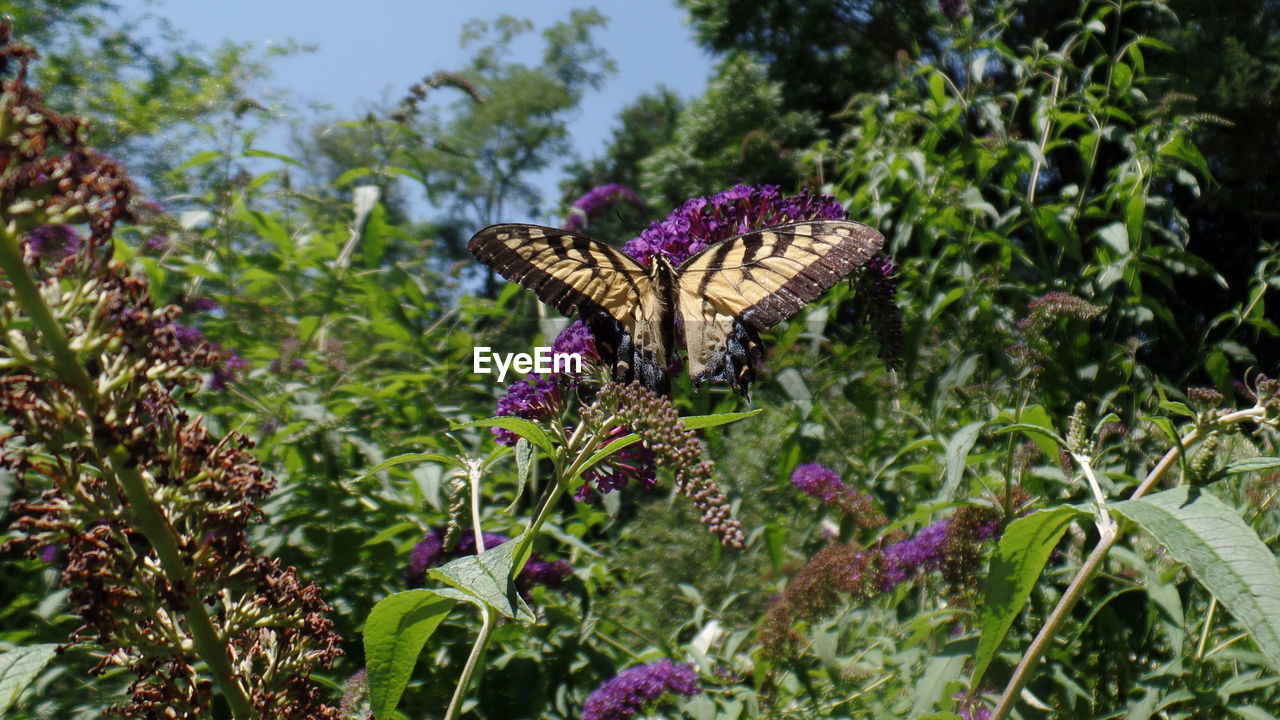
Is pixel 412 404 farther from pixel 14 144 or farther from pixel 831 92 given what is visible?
pixel 831 92

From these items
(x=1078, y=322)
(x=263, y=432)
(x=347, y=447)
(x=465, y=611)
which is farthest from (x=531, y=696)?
(x=1078, y=322)

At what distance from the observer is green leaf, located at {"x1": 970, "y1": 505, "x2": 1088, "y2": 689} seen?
92 cm

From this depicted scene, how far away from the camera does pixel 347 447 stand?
2598 millimetres

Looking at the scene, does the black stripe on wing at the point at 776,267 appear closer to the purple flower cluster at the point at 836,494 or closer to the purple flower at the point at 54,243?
the purple flower cluster at the point at 836,494

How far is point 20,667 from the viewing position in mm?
734

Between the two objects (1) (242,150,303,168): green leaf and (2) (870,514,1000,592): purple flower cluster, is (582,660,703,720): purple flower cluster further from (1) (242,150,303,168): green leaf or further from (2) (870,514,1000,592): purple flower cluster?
(1) (242,150,303,168): green leaf

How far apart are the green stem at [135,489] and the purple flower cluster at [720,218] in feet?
4.30

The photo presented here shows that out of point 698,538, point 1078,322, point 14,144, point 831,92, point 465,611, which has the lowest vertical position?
point 698,538

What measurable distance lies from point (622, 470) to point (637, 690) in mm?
762

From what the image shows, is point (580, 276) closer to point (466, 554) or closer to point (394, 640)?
point (466, 554)

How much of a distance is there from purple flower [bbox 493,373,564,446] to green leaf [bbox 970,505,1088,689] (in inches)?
29.2

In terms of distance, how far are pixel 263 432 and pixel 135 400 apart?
7.83ft

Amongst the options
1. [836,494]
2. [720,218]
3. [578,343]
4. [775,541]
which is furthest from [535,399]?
[836,494]

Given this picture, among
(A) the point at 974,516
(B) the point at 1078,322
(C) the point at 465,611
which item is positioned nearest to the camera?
(A) the point at 974,516
